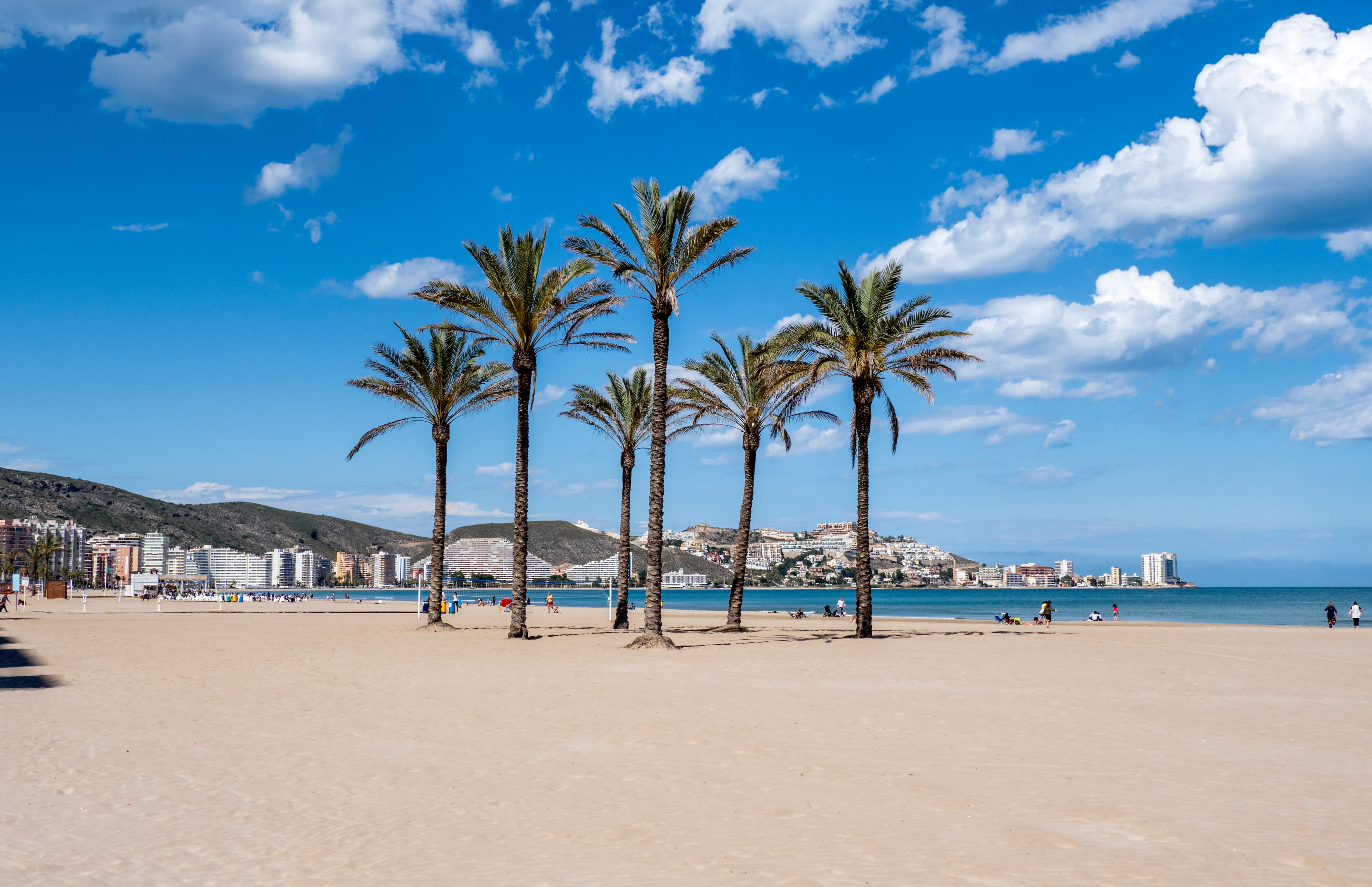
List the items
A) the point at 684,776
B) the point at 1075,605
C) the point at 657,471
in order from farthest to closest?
the point at 1075,605
the point at 657,471
the point at 684,776

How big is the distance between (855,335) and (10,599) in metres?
78.4

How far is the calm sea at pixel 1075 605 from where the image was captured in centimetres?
7262

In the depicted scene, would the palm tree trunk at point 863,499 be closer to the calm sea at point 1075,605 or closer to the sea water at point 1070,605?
the sea water at point 1070,605

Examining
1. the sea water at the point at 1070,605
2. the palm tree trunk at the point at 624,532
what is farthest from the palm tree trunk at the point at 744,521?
the sea water at the point at 1070,605

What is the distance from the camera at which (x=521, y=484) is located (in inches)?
1052

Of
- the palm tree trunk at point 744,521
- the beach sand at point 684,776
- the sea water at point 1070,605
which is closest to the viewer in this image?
the beach sand at point 684,776

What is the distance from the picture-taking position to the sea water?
7206 centimetres

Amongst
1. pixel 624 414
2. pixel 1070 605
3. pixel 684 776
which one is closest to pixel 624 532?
pixel 624 414

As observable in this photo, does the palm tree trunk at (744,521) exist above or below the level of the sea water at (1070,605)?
above

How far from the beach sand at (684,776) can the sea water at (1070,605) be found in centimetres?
3483

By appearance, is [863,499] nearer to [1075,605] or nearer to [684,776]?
[684,776]

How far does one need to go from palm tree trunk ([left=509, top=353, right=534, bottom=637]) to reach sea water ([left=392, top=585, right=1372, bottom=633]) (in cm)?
3395

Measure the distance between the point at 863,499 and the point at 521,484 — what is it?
9.78 metres

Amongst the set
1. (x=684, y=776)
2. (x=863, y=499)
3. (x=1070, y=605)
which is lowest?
(x=1070, y=605)
